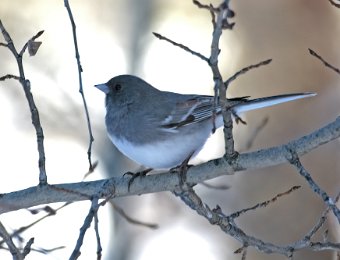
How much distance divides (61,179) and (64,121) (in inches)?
22.9

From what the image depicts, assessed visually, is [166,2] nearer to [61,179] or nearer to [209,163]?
[61,179]

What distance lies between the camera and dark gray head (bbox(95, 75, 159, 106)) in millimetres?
3238

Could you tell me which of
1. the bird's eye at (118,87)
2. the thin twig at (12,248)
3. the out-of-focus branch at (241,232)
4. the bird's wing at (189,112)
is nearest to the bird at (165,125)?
the bird's wing at (189,112)

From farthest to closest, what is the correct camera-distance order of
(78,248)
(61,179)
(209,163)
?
(61,179), (209,163), (78,248)

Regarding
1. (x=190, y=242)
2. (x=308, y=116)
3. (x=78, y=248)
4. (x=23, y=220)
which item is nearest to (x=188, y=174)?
(x=78, y=248)

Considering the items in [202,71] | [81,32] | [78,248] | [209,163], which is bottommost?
[78,248]

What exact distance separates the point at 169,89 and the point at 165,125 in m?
2.82

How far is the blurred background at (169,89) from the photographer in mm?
5539

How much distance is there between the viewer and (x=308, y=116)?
20.3 feet

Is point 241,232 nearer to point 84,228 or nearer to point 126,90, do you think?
point 84,228

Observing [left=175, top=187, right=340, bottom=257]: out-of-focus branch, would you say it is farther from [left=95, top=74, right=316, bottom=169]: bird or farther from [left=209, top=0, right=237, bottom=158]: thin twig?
[left=95, top=74, right=316, bottom=169]: bird

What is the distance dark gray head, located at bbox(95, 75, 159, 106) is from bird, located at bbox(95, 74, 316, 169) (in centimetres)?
3

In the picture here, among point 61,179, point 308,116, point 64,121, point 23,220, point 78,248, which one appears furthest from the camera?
point 308,116

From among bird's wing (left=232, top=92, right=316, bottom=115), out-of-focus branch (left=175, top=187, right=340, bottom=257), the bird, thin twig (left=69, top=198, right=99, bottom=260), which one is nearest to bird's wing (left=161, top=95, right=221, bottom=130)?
the bird
